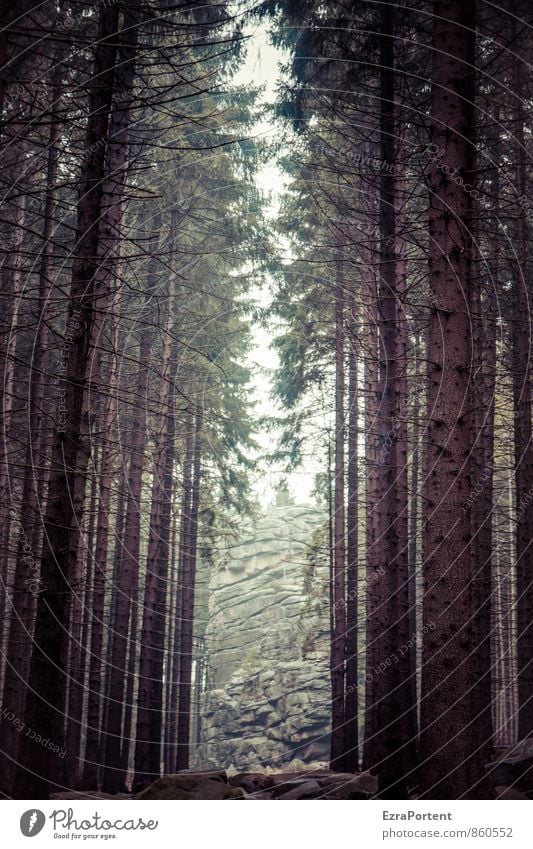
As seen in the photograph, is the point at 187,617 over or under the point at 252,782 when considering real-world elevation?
over

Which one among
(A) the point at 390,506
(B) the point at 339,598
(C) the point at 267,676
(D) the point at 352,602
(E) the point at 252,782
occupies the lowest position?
(C) the point at 267,676

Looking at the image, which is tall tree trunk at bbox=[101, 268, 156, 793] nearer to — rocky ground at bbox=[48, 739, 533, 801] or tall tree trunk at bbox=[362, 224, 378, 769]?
rocky ground at bbox=[48, 739, 533, 801]

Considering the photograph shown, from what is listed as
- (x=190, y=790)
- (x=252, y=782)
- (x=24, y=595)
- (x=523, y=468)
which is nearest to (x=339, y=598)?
(x=252, y=782)

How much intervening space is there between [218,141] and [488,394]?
1035cm

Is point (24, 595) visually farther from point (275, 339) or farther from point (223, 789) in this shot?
point (275, 339)

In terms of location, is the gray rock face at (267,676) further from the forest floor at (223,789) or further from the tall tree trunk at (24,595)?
the forest floor at (223,789)

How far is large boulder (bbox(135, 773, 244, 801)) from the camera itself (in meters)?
11.2

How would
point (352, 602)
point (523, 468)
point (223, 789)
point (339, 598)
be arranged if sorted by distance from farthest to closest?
point (352, 602) → point (339, 598) → point (523, 468) → point (223, 789)

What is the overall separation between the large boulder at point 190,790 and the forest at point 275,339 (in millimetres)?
49

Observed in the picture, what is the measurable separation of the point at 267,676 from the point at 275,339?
1025 inches

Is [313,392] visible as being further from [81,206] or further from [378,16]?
[81,206]

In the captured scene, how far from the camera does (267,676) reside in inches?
1671

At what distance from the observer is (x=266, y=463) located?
24734 millimetres

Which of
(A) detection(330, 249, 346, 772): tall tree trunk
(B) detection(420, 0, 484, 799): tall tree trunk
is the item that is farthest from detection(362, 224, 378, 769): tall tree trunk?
(B) detection(420, 0, 484, 799): tall tree trunk
